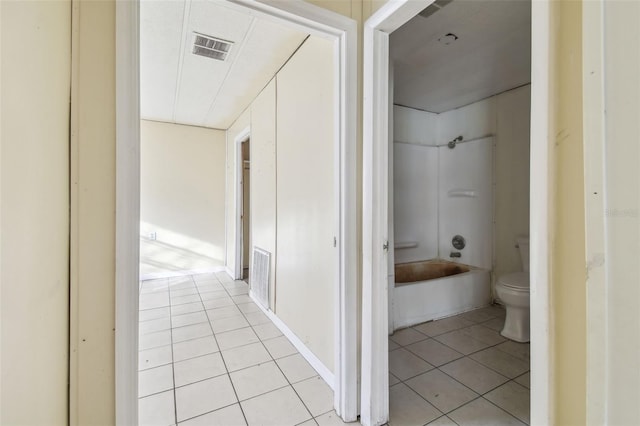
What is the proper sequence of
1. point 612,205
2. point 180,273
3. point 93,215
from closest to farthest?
point 612,205, point 93,215, point 180,273

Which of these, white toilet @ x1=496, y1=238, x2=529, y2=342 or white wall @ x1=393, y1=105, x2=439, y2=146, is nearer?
white toilet @ x1=496, y1=238, x2=529, y2=342

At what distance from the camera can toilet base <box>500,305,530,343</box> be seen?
2.34 meters

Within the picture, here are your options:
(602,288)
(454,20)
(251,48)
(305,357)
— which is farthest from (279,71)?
(602,288)

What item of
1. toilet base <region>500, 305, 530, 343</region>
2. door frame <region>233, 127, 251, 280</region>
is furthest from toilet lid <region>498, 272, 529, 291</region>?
door frame <region>233, 127, 251, 280</region>

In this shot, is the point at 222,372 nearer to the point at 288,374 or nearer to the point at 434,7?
the point at 288,374

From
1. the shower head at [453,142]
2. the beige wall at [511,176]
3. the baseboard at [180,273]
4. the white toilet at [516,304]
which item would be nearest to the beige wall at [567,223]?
the white toilet at [516,304]

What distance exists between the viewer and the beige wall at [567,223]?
0.68 m

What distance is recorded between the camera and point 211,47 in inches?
88.1

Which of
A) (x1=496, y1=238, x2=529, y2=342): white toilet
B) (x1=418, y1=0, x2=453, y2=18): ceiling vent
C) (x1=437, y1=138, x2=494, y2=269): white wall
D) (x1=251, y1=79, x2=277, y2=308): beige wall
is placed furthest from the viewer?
(x1=437, y1=138, x2=494, y2=269): white wall

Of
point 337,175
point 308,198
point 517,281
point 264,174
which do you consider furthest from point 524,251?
point 264,174

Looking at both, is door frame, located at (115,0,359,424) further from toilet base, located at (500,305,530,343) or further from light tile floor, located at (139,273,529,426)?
toilet base, located at (500,305,530,343)

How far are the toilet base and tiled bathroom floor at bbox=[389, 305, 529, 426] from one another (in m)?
0.06

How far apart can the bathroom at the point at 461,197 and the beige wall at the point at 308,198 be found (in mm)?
663

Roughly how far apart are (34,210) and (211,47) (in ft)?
6.79
